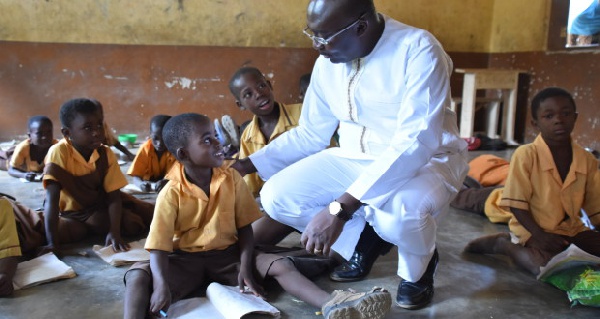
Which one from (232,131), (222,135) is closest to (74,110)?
(222,135)

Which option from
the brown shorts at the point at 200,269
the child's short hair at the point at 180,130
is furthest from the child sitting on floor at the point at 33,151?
the brown shorts at the point at 200,269

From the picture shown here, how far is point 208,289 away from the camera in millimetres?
1923

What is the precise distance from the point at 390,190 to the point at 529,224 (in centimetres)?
81

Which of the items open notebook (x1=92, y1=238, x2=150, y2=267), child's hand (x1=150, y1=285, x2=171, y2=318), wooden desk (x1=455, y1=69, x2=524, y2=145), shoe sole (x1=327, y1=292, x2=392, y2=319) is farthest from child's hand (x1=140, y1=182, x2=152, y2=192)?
wooden desk (x1=455, y1=69, x2=524, y2=145)

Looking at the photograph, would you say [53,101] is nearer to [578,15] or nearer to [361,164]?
[361,164]

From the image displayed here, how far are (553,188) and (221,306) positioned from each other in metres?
1.48

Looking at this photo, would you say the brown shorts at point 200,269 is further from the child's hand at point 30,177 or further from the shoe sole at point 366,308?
the child's hand at point 30,177

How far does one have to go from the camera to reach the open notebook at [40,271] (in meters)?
2.05

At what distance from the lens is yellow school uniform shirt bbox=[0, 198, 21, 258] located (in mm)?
2049

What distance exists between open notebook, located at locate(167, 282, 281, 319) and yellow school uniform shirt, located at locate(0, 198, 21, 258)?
0.71 meters

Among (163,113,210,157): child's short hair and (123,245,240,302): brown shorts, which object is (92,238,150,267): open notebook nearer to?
(123,245,240,302): brown shorts

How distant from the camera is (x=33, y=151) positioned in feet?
13.0

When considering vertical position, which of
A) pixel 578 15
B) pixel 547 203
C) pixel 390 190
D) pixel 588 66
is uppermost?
pixel 578 15

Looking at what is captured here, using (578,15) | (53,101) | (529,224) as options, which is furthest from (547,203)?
(53,101)
